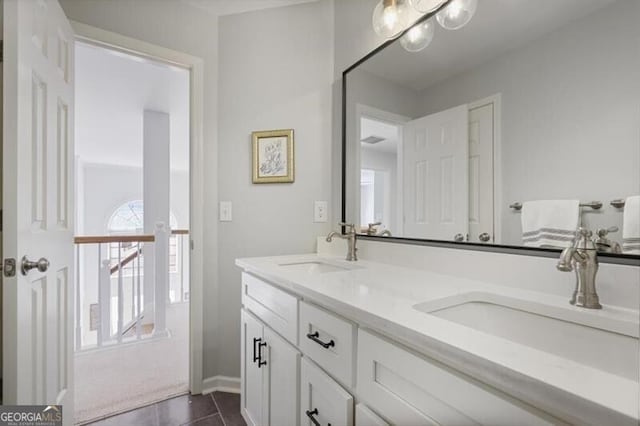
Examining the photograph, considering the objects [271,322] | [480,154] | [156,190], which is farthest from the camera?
[156,190]

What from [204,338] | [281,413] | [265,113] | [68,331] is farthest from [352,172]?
[68,331]

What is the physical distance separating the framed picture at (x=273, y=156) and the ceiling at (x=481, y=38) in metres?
0.67

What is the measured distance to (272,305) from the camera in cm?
116

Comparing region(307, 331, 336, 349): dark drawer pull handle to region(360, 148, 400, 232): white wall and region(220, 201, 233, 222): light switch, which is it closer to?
region(360, 148, 400, 232): white wall

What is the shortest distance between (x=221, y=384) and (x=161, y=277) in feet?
4.78

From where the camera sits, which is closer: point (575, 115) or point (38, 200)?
point (575, 115)

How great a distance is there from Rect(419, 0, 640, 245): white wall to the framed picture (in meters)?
1.11

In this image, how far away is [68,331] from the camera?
143cm

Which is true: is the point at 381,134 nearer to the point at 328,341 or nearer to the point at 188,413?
the point at 328,341

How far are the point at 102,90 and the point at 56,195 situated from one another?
7.09 ft

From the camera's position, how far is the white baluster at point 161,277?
2.79 m

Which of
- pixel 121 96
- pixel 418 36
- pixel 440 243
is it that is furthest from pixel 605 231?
pixel 121 96

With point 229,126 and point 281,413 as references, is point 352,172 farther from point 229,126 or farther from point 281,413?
point 281,413

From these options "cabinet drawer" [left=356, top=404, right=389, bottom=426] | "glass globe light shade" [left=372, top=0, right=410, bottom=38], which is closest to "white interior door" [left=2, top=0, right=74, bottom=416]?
"cabinet drawer" [left=356, top=404, right=389, bottom=426]
